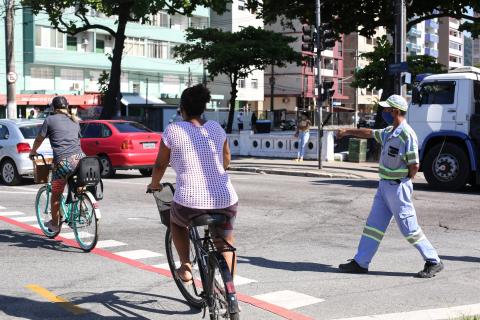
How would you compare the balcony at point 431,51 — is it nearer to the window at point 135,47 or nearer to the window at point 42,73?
the window at point 135,47

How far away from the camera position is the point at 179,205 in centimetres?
477

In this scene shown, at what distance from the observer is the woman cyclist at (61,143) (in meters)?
8.20

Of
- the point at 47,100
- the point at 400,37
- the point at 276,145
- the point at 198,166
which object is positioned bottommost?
the point at 276,145

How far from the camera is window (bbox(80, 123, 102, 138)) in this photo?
18.1m

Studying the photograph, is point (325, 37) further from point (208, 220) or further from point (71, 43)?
point (71, 43)

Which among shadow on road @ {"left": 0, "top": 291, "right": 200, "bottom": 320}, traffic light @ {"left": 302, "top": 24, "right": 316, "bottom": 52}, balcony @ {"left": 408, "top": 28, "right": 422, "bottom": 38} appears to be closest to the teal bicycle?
shadow on road @ {"left": 0, "top": 291, "right": 200, "bottom": 320}

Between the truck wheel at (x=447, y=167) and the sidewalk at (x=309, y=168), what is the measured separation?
3343 mm

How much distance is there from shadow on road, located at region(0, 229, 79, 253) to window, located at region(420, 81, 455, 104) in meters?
9.47

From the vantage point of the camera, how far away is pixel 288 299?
5.86m

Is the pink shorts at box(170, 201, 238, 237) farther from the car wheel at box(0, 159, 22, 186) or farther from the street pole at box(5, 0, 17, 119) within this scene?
the street pole at box(5, 0, 17, 119)

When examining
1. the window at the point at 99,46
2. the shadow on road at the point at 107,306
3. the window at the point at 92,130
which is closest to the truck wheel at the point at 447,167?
the window at the point at 92,130

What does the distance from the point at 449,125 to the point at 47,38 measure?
4746cm

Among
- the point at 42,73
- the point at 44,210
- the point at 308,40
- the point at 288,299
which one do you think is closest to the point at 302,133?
the point at 308,40

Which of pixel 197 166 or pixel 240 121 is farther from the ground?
pixel 240 121
